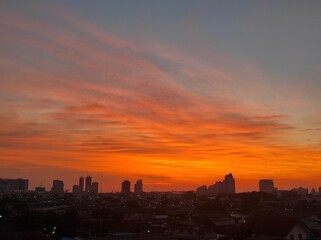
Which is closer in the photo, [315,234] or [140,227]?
[315,234]

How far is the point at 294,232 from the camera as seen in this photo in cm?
2842

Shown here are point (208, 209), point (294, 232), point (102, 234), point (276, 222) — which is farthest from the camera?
point (208, 209)

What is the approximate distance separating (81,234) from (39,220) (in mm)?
5425

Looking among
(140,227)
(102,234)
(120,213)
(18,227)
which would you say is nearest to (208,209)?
(120,213)

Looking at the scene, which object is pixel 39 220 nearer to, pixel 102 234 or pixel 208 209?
pixel 102 234

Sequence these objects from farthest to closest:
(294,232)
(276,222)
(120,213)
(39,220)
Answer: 1. (120,213)
2. (39,220)
3. (276,222)
4. (294,232)

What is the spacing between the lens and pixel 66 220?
40125mm

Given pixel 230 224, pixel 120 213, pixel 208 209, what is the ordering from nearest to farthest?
pixel 230 224, pixel 120 213, pixel 208 209

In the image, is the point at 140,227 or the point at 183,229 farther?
the point at 140,227

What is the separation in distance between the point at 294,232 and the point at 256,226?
3865mm

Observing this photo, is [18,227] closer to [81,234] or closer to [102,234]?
[81,234]

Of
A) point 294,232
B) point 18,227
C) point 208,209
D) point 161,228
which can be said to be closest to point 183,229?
point 161,228

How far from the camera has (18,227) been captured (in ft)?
131

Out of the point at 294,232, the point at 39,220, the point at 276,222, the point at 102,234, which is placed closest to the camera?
the point at 294,232
